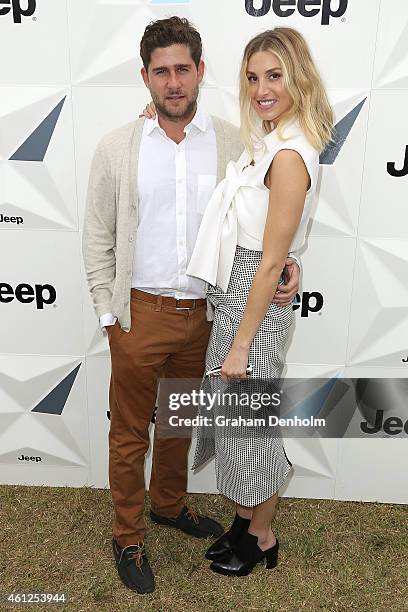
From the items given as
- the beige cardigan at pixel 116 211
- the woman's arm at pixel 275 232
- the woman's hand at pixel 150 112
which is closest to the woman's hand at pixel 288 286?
the woman's arm at pixel 275 232

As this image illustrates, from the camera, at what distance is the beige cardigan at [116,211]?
2562 mm

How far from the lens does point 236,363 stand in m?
2.56

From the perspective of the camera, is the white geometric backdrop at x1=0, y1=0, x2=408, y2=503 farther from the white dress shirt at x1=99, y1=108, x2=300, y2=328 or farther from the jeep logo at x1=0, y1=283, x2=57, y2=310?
the white dress shirt at x1=99, y1=108, x2=300, y2=328

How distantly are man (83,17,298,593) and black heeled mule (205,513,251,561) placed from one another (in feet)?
1.21

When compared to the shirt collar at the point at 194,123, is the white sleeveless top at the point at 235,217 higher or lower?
lower

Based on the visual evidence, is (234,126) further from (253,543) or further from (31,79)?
(253,543)

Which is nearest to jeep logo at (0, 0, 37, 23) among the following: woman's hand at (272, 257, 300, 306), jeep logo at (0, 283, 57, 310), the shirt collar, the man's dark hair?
the man's dark hair

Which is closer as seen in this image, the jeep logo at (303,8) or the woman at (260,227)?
the woman at (260,227)

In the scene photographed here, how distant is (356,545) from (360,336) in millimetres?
1147

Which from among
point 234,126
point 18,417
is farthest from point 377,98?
point 18,417

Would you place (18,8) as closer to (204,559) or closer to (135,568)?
(135,568)

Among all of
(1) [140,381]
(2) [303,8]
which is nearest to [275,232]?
(1) [140,381]

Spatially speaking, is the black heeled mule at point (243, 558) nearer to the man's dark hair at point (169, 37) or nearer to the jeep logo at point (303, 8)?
the man's dark hair at point (169, 37)

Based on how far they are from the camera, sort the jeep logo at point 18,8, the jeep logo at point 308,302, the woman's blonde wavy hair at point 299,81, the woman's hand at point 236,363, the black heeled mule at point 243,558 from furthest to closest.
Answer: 1. the jeep logo at point 308,302
2. the black heeled mule at point 243,558
3. the jeep logo at point 18,8
4. the woman's hand at point 236,363
5. the woman's blonde wavy hair at point 299,81
